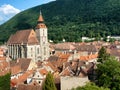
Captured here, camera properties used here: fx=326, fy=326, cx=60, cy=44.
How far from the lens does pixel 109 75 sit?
5528 centimetres

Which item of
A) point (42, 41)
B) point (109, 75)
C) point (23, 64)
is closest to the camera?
point (109, 75)

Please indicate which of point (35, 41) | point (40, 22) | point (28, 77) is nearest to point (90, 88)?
point (28, 77)

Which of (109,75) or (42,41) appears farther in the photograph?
(42,41)

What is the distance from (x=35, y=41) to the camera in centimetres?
10800

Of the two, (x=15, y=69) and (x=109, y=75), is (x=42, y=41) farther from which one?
(x=109, y=75)

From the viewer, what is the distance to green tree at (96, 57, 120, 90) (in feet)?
176

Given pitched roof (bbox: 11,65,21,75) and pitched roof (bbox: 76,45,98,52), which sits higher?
pitched roof (bbox: 76,45,98,52)

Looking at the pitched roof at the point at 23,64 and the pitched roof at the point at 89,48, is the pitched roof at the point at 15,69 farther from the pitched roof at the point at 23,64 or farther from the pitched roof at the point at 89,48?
the pitched roof at the point at 89,48

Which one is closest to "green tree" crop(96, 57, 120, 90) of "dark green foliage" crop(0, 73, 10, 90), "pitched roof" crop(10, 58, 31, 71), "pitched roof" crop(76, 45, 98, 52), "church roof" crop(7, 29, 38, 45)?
"dark green foliage" crop(0, 73, 10, 90)

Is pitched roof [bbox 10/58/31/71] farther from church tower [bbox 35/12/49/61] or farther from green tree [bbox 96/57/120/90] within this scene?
green tree [bbox 96/57/120/90]

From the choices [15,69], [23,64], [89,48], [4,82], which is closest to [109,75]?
[4,82]

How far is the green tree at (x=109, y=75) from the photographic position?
53.8 m

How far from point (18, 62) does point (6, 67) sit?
7.99m

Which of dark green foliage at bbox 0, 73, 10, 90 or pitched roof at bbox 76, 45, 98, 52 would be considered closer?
dark green foliage at bbox 0, 73, 10, 90
